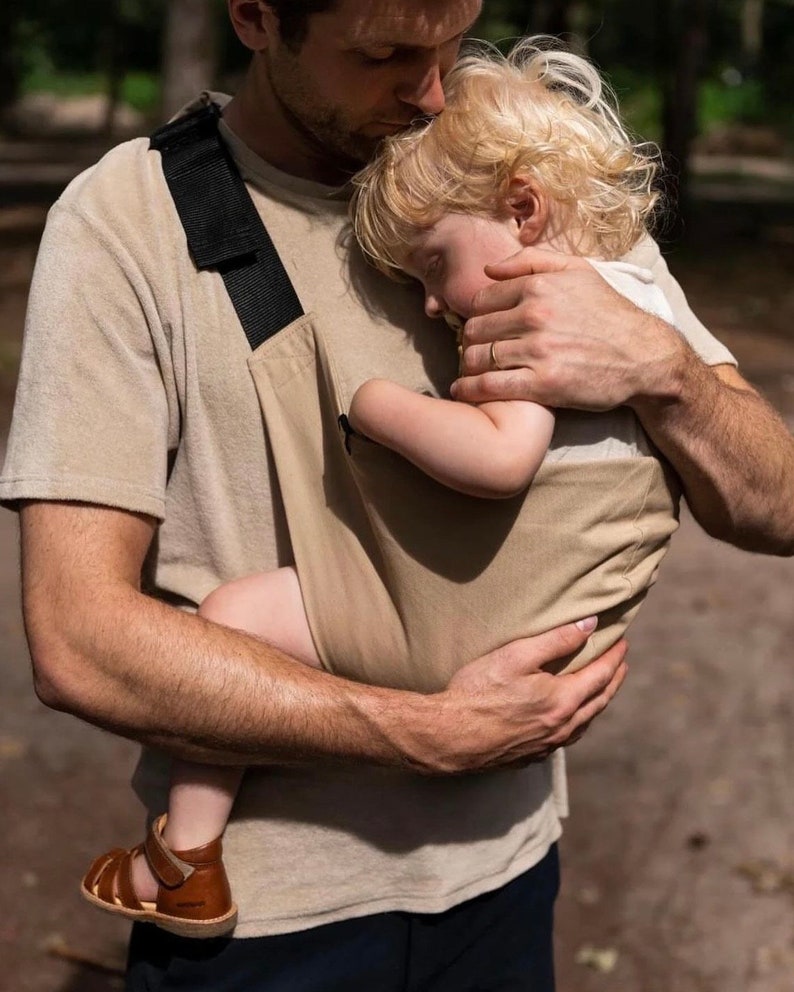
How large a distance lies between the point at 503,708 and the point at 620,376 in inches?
20.6

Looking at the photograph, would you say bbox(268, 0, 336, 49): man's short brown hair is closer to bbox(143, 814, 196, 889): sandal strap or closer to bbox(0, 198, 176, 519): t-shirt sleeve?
bbox(0, 198, 176, 519): t-shirt sleeve

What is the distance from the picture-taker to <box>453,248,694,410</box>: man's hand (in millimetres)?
1990

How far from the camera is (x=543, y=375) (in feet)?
6.51

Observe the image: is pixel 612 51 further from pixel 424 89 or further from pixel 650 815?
pixel 424 89

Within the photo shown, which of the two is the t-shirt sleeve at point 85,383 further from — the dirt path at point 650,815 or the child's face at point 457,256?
the dirt path at point 650,815

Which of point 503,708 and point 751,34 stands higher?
point 503,708

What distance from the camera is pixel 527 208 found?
83.7 inches

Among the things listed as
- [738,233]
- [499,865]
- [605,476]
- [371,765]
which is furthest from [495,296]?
[738,233]

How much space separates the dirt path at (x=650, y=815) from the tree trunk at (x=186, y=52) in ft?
20.9

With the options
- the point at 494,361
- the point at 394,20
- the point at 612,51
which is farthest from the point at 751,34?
the point at 494,361

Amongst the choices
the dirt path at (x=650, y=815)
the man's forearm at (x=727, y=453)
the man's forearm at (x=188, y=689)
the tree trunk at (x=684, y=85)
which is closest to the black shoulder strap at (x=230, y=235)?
the man's forearm at (x=188, y=689)

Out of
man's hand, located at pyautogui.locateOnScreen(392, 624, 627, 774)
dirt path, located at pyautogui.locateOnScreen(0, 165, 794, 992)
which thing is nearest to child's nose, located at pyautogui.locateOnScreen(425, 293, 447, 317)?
man's hand, located at pyautogui.locateOnScreen(392, 624, 627, 774)

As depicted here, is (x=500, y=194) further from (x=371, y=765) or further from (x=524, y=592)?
(x=371, y=765)

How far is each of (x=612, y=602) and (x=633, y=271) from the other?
1.79ft
